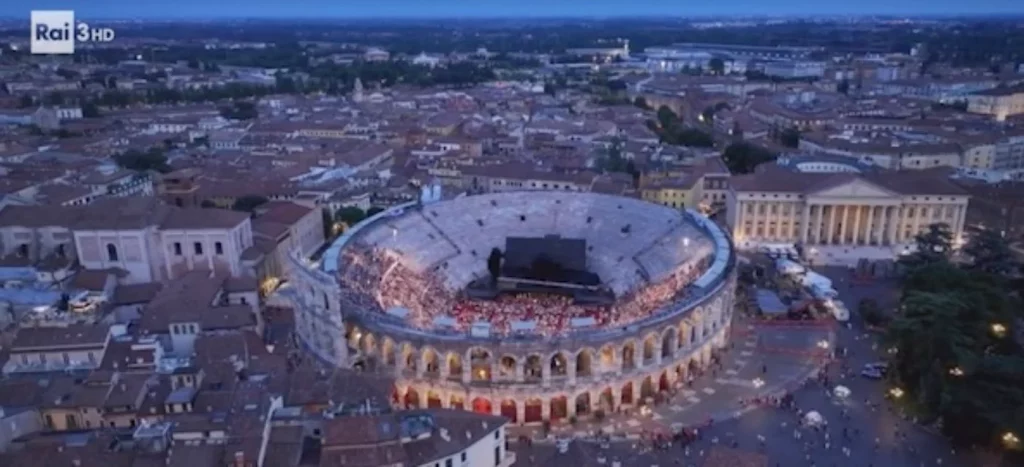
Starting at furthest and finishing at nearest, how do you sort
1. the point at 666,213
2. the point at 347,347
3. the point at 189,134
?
1. the point at 189,134
2. the point at 666,213
3. the point at 347,347

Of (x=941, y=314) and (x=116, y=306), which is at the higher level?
(x=941, y=314)

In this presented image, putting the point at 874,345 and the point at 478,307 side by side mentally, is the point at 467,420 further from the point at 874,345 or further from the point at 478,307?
the point at 874,345

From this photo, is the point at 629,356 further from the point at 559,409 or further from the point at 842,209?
the point at 842,209

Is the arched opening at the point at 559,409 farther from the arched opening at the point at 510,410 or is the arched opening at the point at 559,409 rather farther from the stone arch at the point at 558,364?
the arched opening at the point at 510,410

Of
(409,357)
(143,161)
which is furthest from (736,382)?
(143,161)

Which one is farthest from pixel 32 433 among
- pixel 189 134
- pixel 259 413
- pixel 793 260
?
pixel 189 134

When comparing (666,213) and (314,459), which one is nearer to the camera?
(314,459)

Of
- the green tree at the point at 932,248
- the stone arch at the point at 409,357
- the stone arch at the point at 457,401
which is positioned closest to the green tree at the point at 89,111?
the stone arch at the point at 409,357
